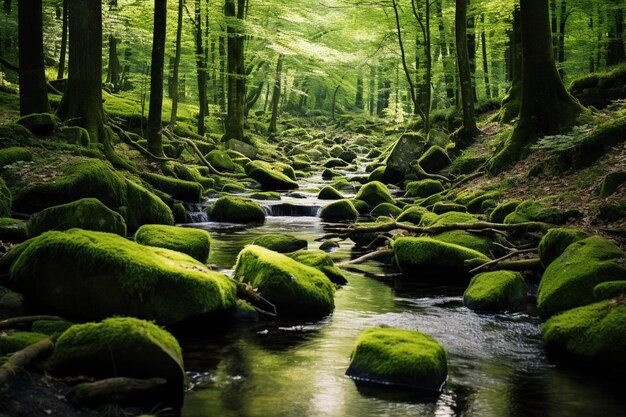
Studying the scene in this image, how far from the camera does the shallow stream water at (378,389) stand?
14.1 feet

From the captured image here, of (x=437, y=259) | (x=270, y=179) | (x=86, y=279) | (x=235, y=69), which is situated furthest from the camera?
(x=235, y=69)

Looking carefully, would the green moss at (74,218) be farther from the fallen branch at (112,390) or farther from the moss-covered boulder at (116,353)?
the fallen branch at (112,390)

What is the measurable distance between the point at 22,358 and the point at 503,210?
27.4 feet

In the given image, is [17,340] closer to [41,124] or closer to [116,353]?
[116,353]

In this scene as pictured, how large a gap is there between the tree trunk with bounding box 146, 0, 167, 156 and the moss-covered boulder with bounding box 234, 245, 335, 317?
32.7 feet

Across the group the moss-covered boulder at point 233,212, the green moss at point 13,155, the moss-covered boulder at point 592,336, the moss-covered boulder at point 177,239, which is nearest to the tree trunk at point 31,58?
the green moss at point 13,155

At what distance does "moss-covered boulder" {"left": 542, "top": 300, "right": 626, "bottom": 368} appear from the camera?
4980mm

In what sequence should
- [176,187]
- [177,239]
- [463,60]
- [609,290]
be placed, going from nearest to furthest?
[609,290]
[177,239]
[176,187]
[463,60]

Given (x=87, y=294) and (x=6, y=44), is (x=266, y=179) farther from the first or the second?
(x=87, y=294)

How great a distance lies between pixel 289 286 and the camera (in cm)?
649

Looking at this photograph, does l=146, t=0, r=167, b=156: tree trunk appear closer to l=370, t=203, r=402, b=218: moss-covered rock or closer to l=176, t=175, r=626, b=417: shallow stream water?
l=370, t=203, r=402, b=218: moss-covered rock

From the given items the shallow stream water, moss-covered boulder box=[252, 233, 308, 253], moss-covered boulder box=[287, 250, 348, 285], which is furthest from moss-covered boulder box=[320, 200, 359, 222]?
the shallow stream water

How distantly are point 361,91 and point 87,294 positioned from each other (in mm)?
61300

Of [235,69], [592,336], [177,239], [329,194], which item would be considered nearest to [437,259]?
[592,336]
